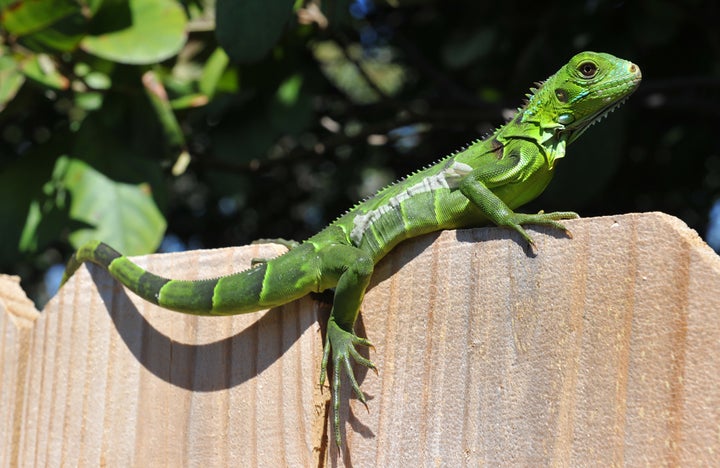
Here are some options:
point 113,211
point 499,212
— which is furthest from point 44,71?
point 499,212

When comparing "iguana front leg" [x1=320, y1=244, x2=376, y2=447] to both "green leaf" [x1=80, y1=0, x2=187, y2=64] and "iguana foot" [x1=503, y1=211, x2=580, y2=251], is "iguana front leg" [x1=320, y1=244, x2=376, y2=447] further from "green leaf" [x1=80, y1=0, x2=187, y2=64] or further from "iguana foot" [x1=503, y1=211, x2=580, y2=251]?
"green leaf" [x1=80, y1=0, x2=187, y2=64]

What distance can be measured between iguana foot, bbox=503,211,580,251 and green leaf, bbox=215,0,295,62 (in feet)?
5.37

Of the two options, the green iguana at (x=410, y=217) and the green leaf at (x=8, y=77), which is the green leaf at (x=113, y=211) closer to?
the green leaf at (x=8, y=77)

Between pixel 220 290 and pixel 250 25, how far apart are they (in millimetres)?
1377

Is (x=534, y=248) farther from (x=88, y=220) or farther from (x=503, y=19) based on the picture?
(x=503, y=19)

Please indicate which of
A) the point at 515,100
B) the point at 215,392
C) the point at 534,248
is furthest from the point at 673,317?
the point at 515,100

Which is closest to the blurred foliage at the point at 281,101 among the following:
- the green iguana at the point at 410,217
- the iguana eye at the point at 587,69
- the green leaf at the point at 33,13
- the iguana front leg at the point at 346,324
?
the green leaf at the point at 33,13

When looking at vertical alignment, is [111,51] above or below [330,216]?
below

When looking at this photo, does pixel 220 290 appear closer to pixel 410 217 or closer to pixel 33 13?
pixel 410 217

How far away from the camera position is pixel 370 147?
5.97m

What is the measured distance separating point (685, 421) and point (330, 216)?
492cm

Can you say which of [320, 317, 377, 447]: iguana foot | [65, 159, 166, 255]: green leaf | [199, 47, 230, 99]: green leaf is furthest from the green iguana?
[199, 47, 230, 99]: green leaf

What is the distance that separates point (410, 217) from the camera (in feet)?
7.60

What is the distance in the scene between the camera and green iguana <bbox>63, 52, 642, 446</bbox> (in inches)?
90.0
